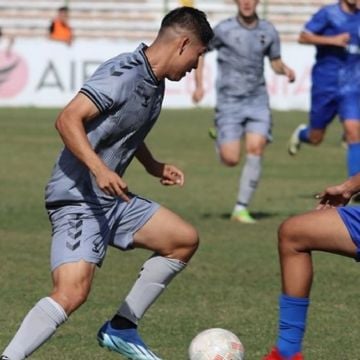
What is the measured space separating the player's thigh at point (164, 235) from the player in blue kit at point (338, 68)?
6.62 meters

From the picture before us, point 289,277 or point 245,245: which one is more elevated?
point 289,277

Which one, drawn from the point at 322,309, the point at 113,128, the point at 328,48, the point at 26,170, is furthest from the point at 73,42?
the point at 113,128

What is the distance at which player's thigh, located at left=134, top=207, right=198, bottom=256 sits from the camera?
280 inches

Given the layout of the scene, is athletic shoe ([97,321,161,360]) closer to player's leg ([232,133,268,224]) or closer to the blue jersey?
player's leg ([232,133,268,224])

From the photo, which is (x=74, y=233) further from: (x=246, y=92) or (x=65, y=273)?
(x=246, y=92)

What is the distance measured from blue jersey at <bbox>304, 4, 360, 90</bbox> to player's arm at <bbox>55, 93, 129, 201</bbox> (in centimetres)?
791

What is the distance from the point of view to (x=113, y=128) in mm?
6637

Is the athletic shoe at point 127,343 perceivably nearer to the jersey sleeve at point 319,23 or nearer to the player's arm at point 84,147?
the player's arm at point 84,147

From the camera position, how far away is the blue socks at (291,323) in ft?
21.9

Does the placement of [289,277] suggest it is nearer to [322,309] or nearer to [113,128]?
[113,128]

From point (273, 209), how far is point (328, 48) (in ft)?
6.10

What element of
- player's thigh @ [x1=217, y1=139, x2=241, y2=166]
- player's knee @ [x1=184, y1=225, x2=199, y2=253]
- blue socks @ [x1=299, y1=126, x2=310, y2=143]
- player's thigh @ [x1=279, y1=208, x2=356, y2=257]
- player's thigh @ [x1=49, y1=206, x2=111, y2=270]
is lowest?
blue socks @ [x1=299, y1=126, x2=310, y2=143]

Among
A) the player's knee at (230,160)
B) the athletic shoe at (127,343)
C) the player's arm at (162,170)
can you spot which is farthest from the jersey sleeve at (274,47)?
the athletic shoe at (127,343)

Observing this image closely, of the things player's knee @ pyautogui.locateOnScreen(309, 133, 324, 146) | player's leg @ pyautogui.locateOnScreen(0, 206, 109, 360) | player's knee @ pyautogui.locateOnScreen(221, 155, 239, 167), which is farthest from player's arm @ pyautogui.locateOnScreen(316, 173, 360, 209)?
player's knee @ pyautogui.locateOnScreen(309, 133, 324, 146)
